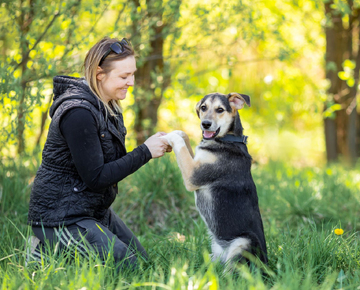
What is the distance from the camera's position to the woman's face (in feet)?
9.84

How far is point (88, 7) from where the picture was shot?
187 inches

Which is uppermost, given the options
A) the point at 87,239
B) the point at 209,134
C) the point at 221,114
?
the point at 221,114

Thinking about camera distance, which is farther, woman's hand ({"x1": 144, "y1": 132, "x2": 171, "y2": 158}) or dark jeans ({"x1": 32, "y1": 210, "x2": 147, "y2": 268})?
woman's hand ({"x1": 144, "y1": 132, "x2": 171, "y2": 158})

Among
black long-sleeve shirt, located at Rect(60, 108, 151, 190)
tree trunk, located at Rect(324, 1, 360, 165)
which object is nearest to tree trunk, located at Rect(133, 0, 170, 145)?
black long-sleeve shirt, located at Rect(60, 108, 151, 190)

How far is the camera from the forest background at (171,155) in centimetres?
266

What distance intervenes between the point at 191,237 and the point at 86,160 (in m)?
1.42


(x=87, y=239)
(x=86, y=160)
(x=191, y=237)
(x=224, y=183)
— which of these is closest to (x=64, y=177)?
(x=86, y=160)

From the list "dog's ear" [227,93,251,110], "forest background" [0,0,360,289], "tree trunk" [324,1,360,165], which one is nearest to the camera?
"forest background" [0,0,360,289]

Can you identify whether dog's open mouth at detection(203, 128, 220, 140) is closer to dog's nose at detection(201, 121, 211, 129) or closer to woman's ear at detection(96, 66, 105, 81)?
dog's nose at detection(201, 121, 211, 129)

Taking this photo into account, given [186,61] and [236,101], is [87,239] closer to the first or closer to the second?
[236,101]

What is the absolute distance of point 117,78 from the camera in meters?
3.01

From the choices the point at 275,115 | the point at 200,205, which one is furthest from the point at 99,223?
the point at 275,115

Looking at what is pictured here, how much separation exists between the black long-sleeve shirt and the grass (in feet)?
1.92

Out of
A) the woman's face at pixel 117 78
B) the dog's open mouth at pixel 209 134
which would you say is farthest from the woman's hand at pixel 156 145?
the woman's face at pixel 117 78
